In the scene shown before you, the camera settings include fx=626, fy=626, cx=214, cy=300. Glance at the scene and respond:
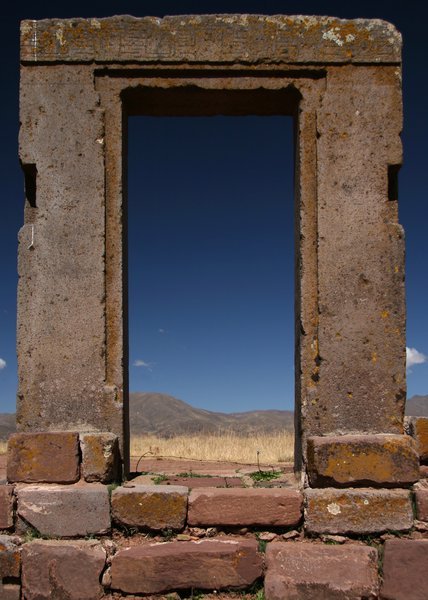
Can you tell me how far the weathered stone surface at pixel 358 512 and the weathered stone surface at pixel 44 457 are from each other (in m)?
1.42

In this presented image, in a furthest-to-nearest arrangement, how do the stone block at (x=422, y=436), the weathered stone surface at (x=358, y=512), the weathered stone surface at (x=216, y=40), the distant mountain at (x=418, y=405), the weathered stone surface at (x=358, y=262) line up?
the distant mountain at (x=418, y=405)
the weathered stone surface at (x=216, y=40)
the stone block at (x=422, y=436)
the weathered stone surface at (x=358, y=262)
the weathered stone surface at (x=358, y=512)

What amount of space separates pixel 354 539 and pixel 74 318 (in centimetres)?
214

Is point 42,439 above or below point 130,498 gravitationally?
above

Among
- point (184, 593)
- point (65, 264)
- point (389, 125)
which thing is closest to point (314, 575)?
point (184, 593)

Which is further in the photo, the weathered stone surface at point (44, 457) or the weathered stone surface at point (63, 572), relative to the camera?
the weathered stone surface at point (44, 457)

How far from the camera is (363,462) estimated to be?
3668 mm

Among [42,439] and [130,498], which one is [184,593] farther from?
[42,439]

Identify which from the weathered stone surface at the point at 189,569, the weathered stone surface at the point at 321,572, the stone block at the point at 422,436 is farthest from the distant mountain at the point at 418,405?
the weathered stone surface at the point at 189,569

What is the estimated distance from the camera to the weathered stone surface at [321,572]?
349cm

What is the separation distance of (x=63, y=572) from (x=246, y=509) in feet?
3.62

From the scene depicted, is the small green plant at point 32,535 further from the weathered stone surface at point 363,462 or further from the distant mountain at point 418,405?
the distant mountain at point 418,405

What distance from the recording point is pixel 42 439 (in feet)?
12.3

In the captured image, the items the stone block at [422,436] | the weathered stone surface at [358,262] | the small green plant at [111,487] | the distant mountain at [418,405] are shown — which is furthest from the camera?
the distant mountain at [418,405]

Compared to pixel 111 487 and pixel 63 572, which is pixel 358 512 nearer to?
pixel 111 487
